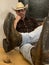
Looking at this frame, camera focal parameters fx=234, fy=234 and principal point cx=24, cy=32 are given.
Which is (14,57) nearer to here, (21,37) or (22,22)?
(21,37)

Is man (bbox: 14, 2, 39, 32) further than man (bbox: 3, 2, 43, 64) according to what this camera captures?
Yes

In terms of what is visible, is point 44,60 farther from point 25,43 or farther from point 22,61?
point 25,43

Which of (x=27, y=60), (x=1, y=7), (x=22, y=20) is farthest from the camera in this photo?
(x=1, y=7)

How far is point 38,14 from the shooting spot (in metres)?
2.67

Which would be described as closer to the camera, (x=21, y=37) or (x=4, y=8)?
(x=21, y=37)

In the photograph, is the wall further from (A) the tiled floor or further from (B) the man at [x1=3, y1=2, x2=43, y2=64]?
(A) the tiled floor

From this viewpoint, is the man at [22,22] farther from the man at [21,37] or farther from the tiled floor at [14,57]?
the tiled floor at [14,57]

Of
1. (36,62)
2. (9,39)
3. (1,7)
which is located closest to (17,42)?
(9,39)

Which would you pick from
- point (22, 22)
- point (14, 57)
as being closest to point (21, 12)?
point (22, 22)

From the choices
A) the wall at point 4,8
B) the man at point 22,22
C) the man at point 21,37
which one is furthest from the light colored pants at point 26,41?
the wall at point 4,8

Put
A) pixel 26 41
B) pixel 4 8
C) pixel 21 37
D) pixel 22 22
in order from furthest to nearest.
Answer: pixel 4 8, pixel 22 22, pixel 26 41, pixel 21 37

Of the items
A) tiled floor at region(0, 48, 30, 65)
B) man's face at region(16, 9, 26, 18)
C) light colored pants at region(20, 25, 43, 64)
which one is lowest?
tiled floor at region(0, 48, 30, 65)

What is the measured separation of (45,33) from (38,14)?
1.39m

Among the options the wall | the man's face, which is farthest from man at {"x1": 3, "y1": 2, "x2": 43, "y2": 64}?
the wall
